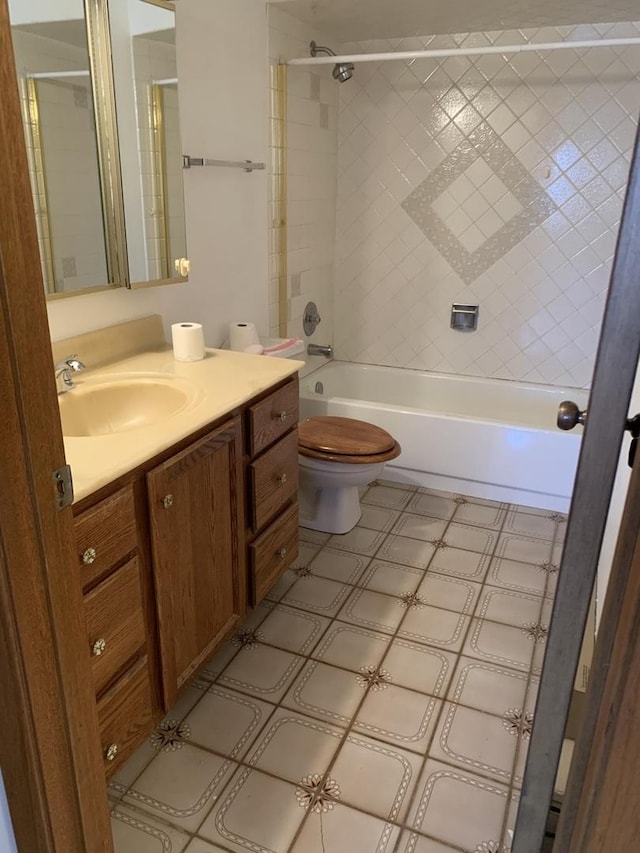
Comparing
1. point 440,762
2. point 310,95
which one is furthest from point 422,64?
point 440,762

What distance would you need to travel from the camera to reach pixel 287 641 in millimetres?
2051

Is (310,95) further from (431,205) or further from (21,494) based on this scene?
(21,494)

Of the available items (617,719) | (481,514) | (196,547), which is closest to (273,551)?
(196,547)

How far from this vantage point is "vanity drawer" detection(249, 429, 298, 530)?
75.2 inches

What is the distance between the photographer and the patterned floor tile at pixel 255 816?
1431 mm

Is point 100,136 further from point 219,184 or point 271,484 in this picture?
point 271,484

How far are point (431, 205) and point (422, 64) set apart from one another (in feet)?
2.15

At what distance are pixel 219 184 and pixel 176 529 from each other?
4.78ft

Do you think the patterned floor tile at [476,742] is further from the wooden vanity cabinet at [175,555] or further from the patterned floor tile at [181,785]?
the wooden vanity cabinet at [175,555]

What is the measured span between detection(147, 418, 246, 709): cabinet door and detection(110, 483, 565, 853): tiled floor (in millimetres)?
181

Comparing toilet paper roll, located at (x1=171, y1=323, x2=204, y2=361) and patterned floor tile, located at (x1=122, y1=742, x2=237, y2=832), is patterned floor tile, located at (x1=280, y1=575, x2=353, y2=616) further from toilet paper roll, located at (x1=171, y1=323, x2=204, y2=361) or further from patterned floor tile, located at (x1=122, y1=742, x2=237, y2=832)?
Answer: toilet paper roll, located at (x1=171, y1=323, x2=204, y2=361)

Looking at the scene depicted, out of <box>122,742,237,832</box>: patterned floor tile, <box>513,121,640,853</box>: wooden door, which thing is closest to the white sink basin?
<box>122,742,237,832</box>: patterned floor tile

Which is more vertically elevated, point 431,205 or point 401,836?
point 431,205

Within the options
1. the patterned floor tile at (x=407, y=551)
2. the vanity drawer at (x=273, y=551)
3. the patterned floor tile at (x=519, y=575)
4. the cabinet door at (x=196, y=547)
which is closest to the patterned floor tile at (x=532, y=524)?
the patterned floor tile at (x=519, y=575)
